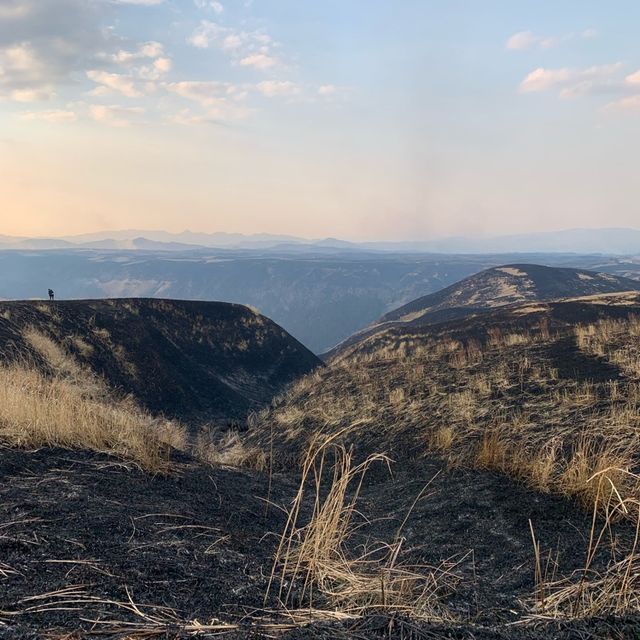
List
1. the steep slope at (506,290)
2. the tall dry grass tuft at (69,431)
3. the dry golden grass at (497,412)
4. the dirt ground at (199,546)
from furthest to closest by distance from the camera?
the steep slope at (506,290) → the dry golden grass at (497,412) → the tall dry grass tuft at (69,431) → the dirt ground at (199,546)

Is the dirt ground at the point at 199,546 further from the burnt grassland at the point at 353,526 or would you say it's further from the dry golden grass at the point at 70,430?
the dry golden grass at the point at 70,430

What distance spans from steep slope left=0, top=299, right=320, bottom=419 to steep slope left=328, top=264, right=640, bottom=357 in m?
31.9

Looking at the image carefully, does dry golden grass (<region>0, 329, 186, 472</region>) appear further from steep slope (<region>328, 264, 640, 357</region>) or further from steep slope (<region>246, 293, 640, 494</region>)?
steep slope (<region>328, 264, 640, 357</region>)

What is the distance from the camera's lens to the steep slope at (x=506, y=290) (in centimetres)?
6878

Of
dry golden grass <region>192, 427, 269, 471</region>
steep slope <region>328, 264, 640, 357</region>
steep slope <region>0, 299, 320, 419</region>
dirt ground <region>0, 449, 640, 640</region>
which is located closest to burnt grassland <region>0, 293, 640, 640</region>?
dirt ground <region>0, 449, 640, 640</region>

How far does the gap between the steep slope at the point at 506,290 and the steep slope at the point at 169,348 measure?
3193 centimetres

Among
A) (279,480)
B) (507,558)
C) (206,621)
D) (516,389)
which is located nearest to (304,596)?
(206,621)

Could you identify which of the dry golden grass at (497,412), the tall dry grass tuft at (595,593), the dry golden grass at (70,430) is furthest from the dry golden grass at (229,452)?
the tall dry grass tuft at (595,593)

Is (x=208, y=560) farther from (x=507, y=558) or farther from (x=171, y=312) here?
(x=171, y=312)

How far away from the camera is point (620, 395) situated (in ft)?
26.8

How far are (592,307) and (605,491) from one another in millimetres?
29899

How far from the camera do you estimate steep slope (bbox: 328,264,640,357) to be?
68781 mm

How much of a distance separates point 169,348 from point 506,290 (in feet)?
226

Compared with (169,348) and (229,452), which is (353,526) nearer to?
(229,452)
